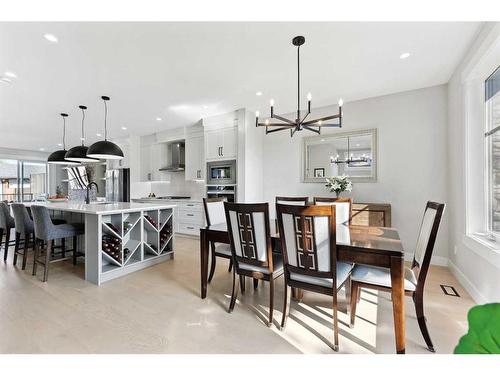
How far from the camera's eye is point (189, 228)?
5.22 metres

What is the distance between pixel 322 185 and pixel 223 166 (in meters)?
2.02

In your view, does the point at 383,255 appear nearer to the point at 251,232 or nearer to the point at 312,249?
the point at 312,249

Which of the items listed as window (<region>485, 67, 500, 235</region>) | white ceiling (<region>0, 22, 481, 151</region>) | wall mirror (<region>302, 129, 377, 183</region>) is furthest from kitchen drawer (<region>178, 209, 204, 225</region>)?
window (<region>485, 67, 500, 235</region>)

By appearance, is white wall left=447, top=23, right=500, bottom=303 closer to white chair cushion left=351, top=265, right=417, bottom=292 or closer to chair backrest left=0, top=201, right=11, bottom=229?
white chair cushion left=351, top=265, right=417, bottom=292

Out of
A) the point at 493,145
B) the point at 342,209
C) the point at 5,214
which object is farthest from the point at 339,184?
the point at 5,214

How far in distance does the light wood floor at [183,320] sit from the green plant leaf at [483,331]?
1231 mm

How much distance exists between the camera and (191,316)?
79.2 inches

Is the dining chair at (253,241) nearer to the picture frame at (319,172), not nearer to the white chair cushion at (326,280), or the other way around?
the white chair cushion at (326,280)

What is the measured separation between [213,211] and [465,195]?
287 centimetres

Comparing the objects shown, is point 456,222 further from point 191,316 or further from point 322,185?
point 191,316

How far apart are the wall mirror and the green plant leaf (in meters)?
3.54

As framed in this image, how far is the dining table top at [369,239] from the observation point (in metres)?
1.55
